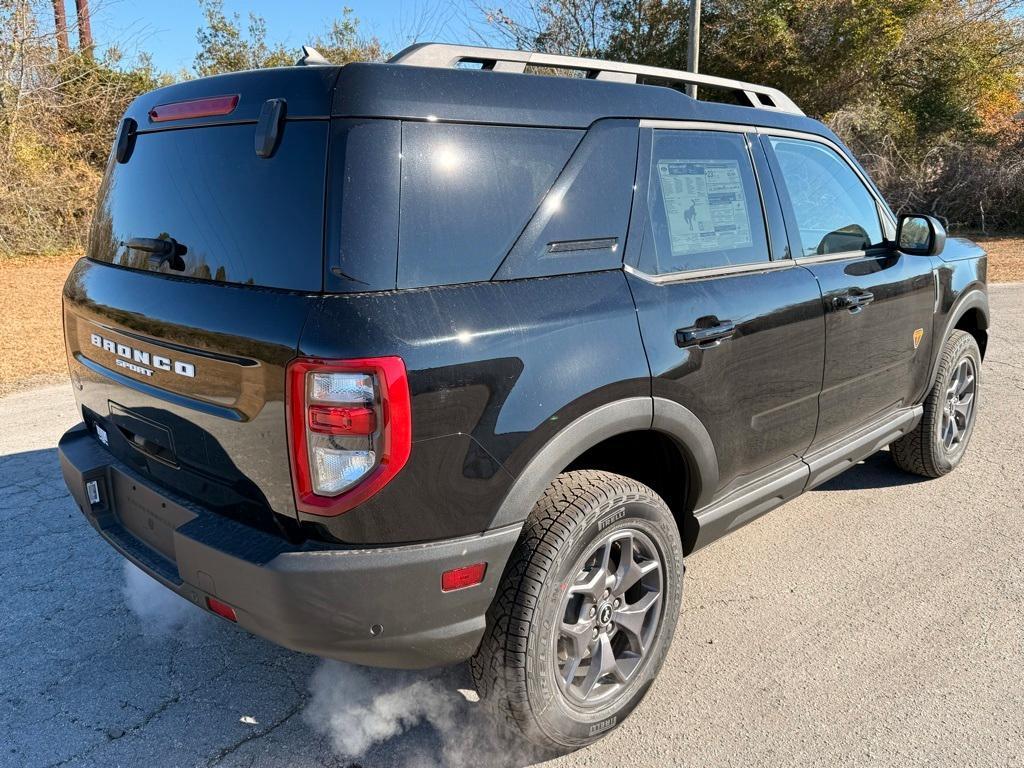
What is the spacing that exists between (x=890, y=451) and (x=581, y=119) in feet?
10.1

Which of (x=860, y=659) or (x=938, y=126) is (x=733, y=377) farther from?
(x=938, y=126)

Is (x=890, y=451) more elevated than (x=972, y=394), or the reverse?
(x=972, y=394)

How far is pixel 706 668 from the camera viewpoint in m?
2.79

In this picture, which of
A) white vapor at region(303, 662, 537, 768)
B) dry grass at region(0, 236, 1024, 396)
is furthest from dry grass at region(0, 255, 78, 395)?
white vapor at region(303, 662, 537, 768)

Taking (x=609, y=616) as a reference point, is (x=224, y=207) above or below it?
above

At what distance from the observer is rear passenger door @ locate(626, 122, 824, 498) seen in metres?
2.49

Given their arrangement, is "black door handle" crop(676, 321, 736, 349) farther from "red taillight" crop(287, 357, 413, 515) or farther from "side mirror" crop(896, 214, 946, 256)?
"side mirror" crop(896, 214, 946, 256)

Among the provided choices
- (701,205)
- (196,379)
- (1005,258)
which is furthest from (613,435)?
(1005,258)

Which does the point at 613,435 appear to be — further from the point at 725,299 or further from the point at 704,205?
the point at 704,205

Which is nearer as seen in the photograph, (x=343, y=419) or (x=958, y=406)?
(x=343, y=419)

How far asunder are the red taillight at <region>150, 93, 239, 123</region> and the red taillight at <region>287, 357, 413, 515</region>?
85cm

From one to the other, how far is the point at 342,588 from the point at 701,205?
5.92 feet

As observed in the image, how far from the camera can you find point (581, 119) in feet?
7.70

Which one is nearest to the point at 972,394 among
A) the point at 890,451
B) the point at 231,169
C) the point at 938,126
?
the point at 890,451
